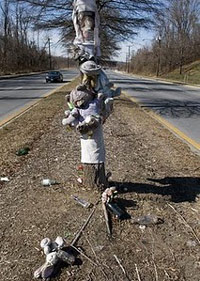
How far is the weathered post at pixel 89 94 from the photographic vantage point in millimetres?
3582

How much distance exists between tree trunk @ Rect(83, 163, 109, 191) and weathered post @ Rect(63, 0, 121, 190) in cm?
3

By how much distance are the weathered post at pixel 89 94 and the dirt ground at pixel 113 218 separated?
56 cm

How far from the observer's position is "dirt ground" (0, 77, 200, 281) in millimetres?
2727

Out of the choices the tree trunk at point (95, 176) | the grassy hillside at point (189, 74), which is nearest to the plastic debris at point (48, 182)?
the tree trunk at point (95, 176)

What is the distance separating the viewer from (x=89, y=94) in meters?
3.61

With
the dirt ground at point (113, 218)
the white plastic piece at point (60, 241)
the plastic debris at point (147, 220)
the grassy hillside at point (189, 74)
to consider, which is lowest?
the grassy hillside at point (189, 74)

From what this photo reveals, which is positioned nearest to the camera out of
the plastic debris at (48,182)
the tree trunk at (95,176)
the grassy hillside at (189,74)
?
the tree trunk at (95,176)

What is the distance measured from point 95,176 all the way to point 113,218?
2.01 feet

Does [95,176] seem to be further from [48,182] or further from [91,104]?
[91,104]

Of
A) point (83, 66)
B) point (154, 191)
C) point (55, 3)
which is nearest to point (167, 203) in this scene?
Result: point (154, 191)

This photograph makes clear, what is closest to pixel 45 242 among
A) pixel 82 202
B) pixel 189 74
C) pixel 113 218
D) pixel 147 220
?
pixel 113 218

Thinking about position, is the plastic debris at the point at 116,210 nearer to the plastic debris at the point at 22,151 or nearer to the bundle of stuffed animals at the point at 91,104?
the bundle of stuffed animals at the point at 91,104

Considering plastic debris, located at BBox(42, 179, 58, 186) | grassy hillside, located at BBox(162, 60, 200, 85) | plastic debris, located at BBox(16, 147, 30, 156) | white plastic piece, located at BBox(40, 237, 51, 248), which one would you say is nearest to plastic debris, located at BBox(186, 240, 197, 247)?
white plastic piece, located at BBox(40, 237, 51, 248)

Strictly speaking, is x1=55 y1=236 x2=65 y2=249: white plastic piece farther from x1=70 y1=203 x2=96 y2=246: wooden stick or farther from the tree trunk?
the tree trunk
